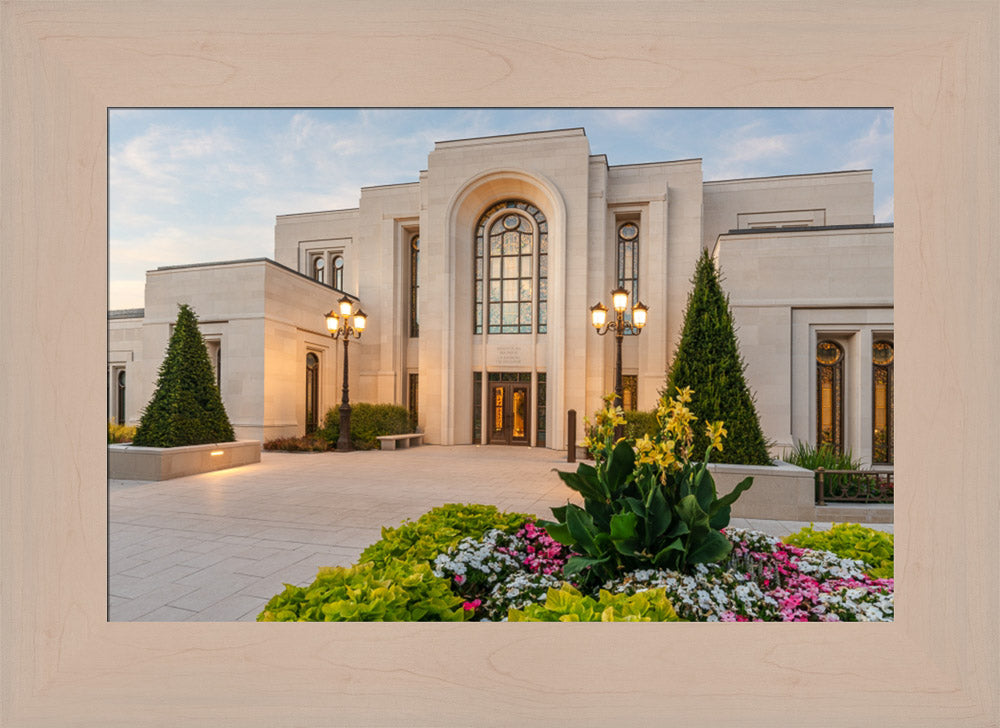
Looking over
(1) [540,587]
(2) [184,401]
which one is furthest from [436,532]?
(2) [184,401]

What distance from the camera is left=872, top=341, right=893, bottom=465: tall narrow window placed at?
693 centimetres

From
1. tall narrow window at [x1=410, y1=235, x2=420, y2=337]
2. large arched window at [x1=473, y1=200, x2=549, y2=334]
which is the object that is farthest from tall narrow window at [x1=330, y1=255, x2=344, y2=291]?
large arched window at [x1=473, y1=200, x2=549, y2=334]

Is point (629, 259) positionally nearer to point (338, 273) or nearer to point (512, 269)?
point (512, 269)

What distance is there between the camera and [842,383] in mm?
7750

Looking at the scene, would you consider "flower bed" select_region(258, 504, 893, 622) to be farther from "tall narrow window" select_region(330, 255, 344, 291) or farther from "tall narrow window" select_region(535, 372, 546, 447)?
"tall narrow window" select_region(330, 255, 344, 291)

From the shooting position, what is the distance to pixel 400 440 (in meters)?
13.9

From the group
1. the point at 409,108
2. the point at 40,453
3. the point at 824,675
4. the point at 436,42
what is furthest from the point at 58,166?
the point at 824,675

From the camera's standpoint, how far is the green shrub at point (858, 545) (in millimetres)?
2872

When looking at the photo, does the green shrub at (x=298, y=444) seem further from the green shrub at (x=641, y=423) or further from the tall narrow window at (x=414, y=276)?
the green shrub at (x=641, y=423)

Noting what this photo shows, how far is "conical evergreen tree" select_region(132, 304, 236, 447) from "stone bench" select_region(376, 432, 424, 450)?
4.69 m

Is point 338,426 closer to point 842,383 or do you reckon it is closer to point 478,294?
point 478,294

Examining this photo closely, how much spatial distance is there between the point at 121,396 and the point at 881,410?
59.5 ft

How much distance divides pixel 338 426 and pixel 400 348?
13.8 ft

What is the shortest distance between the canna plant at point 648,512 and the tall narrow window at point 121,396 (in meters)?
14.9
